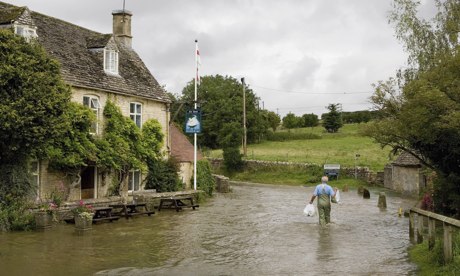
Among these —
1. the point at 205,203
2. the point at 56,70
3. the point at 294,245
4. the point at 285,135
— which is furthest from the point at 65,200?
the point at 285,135

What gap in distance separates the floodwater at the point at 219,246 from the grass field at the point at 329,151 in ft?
91.7

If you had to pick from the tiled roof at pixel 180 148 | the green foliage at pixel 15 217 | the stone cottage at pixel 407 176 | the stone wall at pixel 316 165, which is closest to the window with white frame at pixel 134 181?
the tiled roof at pixel 180 148

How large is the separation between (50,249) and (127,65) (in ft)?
58.1

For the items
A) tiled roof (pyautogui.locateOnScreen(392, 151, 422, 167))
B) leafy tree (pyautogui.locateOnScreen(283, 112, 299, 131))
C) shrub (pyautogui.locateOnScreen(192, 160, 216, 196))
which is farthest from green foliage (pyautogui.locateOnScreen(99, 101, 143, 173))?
leafy tree (pyautogui.locateOnScreen(283, 112, 299, 131))

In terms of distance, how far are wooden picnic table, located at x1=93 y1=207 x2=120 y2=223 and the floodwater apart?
46 cm

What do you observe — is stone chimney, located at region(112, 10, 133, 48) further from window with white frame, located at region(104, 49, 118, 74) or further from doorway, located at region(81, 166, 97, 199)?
doorway, located at region(81, 166, 97, 199)

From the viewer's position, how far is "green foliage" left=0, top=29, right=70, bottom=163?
1847 cm

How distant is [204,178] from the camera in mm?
34875

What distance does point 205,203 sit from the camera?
3059 centimetres

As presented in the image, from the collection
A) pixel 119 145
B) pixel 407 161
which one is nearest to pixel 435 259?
pixel 119 145

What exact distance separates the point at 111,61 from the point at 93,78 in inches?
94.4

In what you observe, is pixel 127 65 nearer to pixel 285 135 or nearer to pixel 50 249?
pixel 50 249

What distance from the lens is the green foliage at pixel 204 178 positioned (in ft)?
113

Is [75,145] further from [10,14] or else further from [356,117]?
[356,117]
